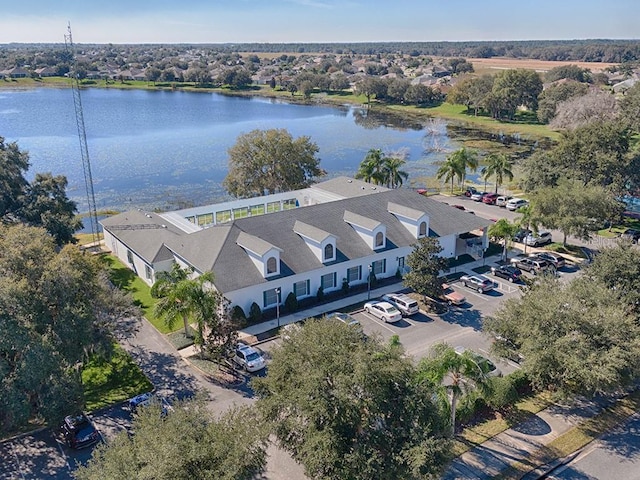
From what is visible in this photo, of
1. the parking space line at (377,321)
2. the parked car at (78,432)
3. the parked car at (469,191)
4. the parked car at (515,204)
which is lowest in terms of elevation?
the parking space line at (377,321)

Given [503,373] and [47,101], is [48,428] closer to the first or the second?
[503,373]

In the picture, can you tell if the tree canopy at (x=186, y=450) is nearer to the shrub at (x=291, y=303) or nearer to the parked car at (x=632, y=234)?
the shrub at (x=291, y=303)

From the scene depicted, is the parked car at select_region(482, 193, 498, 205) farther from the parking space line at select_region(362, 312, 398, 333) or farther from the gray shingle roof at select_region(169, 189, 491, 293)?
the parking space line at select_region(362, 312, 398, 333)

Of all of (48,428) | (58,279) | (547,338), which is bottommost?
(48,428)

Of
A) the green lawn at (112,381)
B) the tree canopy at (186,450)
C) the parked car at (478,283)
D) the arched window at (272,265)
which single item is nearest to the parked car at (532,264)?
the parked car at (478,283)

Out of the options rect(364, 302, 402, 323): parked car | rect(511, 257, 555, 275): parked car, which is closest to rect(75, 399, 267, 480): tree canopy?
rect(364, 302, 402, 323): parked car

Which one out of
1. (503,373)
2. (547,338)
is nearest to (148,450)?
(547,338)
